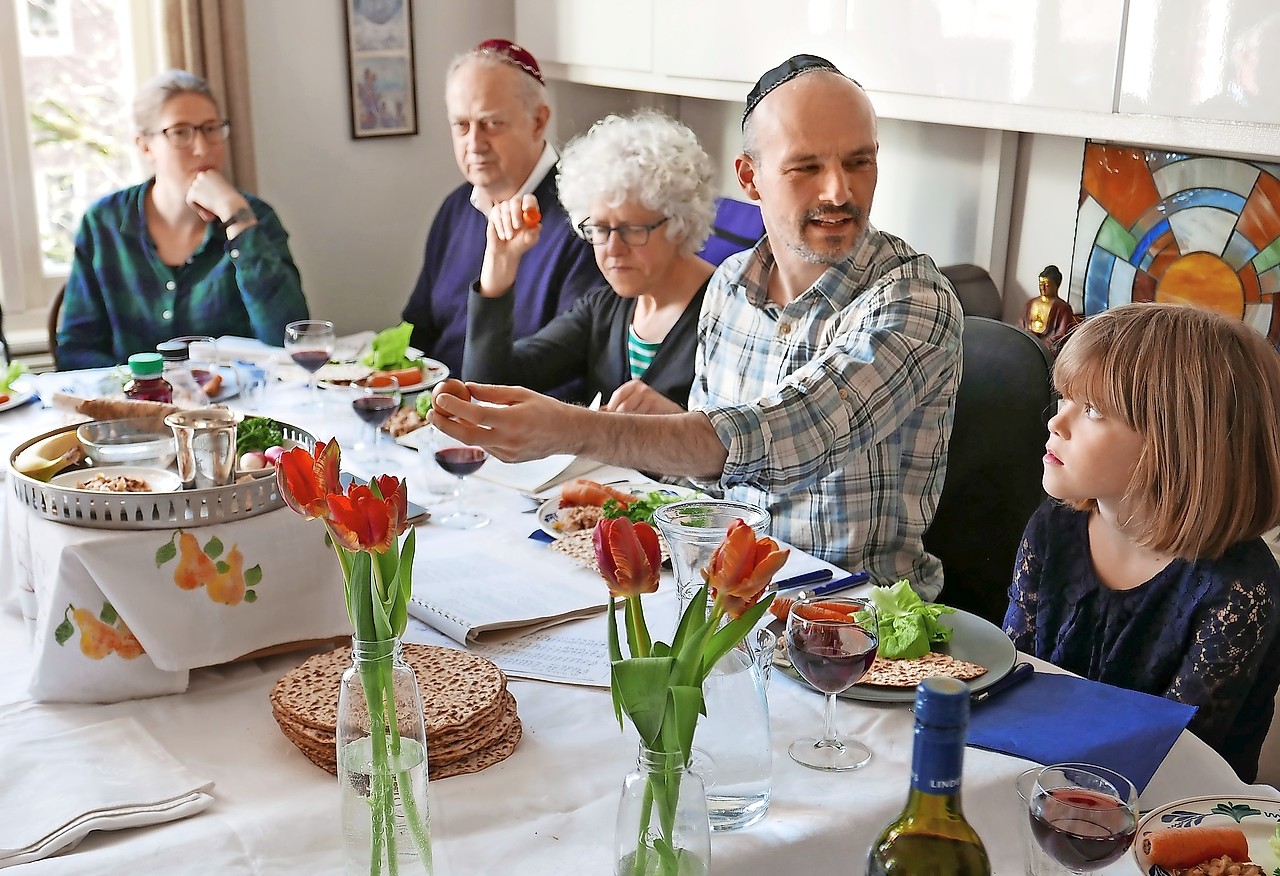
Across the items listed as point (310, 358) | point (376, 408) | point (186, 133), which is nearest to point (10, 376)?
point (310, 358)

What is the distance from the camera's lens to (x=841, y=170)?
1871mm

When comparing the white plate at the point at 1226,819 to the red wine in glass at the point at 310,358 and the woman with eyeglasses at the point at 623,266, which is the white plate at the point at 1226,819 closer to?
the woman with eyeglasses at the point at 623,266

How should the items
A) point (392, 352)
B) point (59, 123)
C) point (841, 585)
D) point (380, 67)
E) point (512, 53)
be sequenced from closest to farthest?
point (841, 585)
point (392, 352)
point (512, 53)
point (59, 123)
point (380, 67)

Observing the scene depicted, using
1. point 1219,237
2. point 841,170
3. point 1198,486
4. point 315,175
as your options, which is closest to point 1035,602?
point 1198,486

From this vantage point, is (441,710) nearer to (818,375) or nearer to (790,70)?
(818,375)

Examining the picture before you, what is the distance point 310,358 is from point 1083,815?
5.99 ft

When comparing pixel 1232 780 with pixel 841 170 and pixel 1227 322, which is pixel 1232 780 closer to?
pixel 1227 322

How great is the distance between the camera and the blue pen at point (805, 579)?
1463 mm

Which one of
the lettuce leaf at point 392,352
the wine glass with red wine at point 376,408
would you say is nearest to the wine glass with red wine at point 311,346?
the lettuce leaf at point 392,352

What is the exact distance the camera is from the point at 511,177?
3123 millimetres

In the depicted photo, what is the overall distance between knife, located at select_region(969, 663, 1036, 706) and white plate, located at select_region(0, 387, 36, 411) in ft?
5.92

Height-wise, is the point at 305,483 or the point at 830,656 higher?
the point at 305,483

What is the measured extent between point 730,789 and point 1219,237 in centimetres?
183

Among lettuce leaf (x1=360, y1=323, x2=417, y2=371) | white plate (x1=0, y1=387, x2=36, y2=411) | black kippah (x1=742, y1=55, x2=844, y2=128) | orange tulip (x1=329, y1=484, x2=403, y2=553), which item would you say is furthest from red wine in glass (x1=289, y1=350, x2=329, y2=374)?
orange tulip (x1=329, y1=484, x2=403, y2=553)
